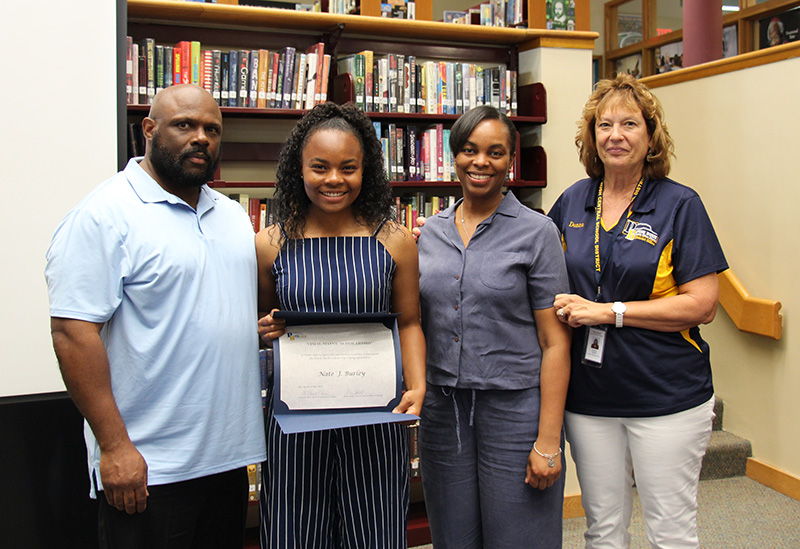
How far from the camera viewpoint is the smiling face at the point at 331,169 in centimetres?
165

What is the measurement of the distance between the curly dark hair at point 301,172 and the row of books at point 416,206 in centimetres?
184

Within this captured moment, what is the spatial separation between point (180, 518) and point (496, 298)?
0.95 metres

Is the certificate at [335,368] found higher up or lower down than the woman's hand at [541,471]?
higher up

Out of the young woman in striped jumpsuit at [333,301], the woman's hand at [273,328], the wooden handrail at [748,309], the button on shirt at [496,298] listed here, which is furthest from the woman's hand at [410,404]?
the wooden handrail at [748,309]

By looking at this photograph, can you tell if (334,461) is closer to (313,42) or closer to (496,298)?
(496,298)

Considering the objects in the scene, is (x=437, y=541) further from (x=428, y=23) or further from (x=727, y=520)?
(x=428, y=23)

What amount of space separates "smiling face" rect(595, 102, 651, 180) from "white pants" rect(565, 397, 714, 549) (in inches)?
28.6

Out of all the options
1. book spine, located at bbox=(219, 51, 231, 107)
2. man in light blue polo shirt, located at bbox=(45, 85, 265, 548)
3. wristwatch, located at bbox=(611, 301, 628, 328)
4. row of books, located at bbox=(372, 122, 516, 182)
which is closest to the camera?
man in light blue polo shirt, located at bbox=(45, 85, 265, 548)

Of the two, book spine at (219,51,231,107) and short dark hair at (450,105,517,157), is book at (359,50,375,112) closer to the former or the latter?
book spine at (219,51,231,107)

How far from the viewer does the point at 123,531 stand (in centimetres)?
160

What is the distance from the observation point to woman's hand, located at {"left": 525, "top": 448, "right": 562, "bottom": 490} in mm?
1762

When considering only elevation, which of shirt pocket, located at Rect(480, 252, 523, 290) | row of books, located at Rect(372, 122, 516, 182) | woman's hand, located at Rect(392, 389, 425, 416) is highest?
row of books, located at Rect(372, 122, 516, 182)

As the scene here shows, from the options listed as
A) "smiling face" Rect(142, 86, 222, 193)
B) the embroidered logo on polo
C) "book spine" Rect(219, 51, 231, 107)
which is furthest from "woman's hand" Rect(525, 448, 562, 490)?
"book spine" Rect(219, 51, 231, 107)

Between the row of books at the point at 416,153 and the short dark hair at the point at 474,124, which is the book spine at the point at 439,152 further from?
the short dark hair at the point at 474,124
